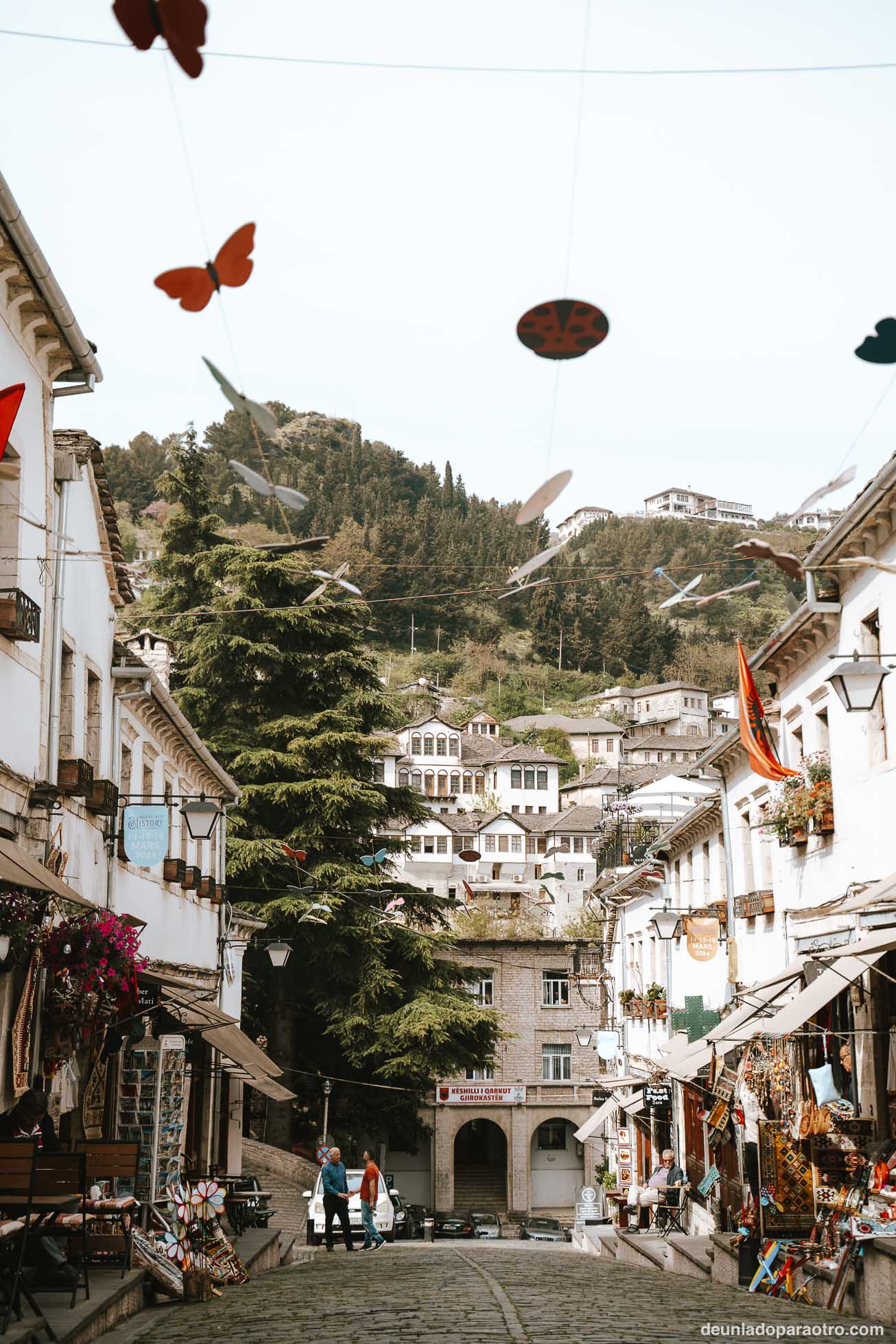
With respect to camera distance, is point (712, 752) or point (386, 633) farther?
point (386, 633)

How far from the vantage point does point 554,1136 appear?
56.5 m

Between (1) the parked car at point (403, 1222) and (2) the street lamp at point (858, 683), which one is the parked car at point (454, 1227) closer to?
(1) the parked car at point (403, 1222)

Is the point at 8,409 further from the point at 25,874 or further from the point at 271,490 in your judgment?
the point at 271,490

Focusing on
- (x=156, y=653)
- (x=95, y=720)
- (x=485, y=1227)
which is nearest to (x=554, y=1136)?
(x=485, y=1227)

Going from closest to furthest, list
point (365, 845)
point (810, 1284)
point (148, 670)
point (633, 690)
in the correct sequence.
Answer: point (810, 1284) → point (148, 670) → point (365, 845) → point (633, 690)

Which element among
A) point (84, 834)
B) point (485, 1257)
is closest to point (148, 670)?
point (84, 834)

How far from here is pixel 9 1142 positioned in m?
8.93

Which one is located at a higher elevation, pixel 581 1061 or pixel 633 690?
pixel 633 690

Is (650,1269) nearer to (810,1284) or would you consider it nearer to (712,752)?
(810,1284)

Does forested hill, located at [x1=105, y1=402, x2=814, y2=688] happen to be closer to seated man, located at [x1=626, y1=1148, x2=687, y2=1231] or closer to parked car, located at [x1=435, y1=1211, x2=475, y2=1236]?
parked car, located at [x1=435, y1=1211, x2=475, y2=1236]

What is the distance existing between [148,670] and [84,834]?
2824 mm

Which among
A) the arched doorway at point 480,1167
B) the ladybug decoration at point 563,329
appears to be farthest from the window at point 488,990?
the ladybug decoration at point 563,329

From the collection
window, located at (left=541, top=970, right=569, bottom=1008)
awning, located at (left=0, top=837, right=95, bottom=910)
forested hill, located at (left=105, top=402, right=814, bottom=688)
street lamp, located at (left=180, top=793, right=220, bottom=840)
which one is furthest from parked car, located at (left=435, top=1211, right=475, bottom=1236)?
forested hill, located at (left=105, top=402, right=814, bottom=688)

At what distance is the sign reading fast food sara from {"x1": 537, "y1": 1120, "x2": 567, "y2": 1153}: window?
229 cm
